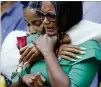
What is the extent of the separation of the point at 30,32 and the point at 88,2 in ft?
1.19

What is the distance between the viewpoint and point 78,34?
4.14ft

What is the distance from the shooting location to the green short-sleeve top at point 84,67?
1.16m

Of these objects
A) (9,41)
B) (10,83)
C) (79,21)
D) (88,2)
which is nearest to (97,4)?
(88,2)

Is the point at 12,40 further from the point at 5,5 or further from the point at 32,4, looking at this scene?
the point at 5,5

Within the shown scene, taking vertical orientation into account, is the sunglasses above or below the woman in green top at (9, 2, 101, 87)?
above

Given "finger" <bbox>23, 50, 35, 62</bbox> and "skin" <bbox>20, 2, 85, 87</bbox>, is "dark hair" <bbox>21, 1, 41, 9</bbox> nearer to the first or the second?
"skin" <bbox>20, 2, 85, 87</bbox>

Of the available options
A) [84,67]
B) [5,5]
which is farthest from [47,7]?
[5,5]

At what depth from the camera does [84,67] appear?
1.17m

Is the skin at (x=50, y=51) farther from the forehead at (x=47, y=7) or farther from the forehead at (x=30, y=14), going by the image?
the forehead at (x=30, y=14)

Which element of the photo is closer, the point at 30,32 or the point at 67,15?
the point at 67,15

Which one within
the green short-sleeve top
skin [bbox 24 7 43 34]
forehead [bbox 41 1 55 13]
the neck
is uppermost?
forehead [bbox 41 1 55 13]

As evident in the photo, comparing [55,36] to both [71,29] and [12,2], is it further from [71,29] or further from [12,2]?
[12,2]

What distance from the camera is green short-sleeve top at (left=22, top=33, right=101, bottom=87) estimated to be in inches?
45.5

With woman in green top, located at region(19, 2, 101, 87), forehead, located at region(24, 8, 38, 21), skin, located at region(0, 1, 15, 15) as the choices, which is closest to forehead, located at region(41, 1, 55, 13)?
woman in green top, located at region(19, 2, 101, 87)
